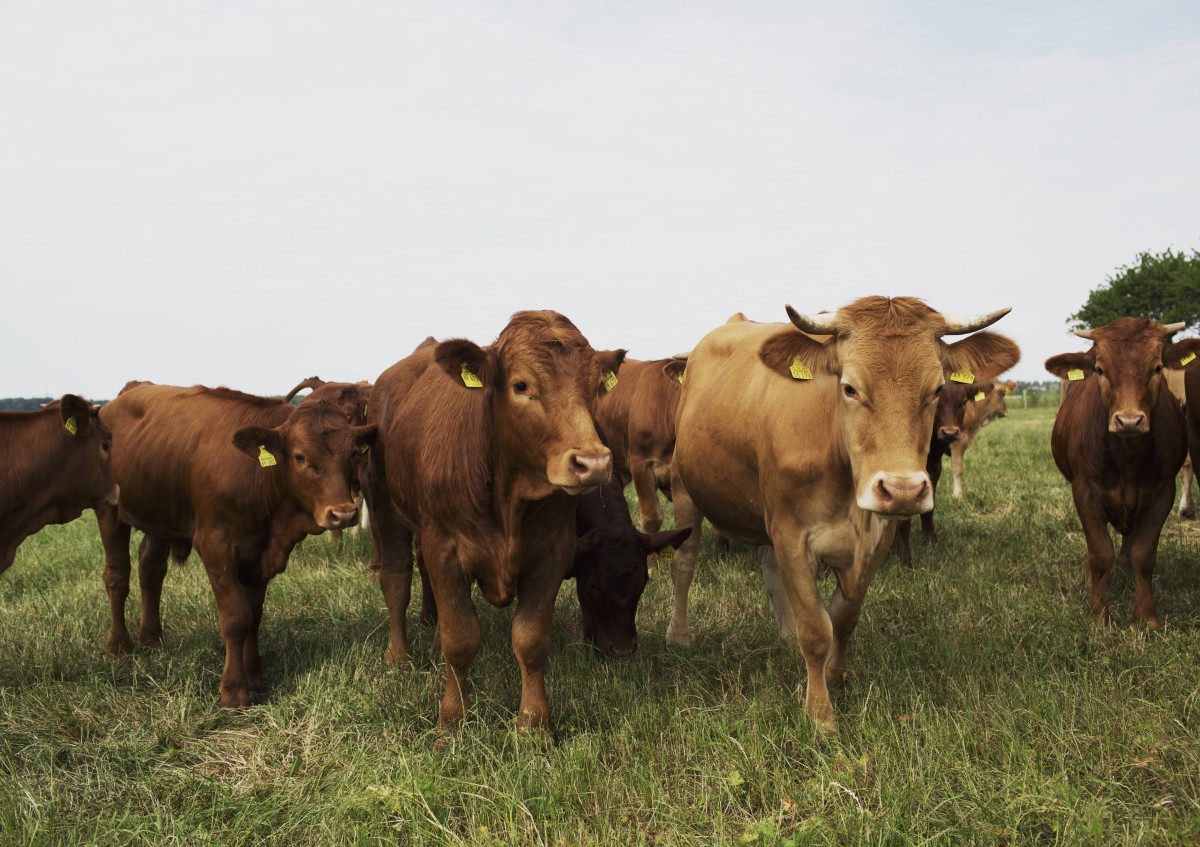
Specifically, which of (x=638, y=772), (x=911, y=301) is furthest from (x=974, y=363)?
(x=638, y=772)

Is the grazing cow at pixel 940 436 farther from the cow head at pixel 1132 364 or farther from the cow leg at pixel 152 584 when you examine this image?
the cow leg at pixel 152 584

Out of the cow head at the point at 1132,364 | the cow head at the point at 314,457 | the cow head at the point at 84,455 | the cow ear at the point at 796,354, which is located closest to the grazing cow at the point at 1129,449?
the cow head at the point at 1132,364

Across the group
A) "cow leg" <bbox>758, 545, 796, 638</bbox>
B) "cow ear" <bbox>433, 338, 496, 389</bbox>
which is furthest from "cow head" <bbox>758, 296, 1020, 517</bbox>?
"cow leg" <bbox>758, 545, 796, 638</bbox>

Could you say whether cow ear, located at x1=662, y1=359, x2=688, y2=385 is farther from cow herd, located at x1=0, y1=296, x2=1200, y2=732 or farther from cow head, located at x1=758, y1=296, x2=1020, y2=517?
cow head, located at x1=758, y1=296, x2=1020, y2=517

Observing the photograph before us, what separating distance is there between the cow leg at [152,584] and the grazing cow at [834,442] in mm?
3870

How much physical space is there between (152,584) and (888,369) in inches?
203

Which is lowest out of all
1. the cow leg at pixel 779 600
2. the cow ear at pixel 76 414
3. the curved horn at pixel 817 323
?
the cow leg at pixel 779 600

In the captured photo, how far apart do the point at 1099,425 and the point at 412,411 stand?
4597 millimetres

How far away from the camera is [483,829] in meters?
3.32

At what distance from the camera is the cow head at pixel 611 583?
5.45 m

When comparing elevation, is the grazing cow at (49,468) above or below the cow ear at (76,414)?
below

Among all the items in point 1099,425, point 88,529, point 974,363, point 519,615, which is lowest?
point 88,529

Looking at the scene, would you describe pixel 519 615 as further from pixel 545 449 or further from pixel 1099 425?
pixel 1099 425

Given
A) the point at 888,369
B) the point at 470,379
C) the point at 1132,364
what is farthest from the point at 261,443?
the point at 1132,364
